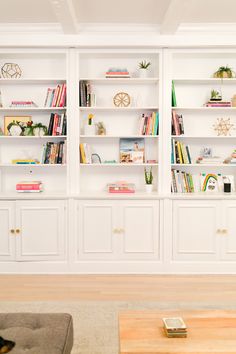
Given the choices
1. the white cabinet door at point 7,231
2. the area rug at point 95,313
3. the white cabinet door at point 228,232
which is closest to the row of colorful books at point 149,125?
the white cabinet door at point 228,232

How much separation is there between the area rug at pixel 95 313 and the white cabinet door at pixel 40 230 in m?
0.93

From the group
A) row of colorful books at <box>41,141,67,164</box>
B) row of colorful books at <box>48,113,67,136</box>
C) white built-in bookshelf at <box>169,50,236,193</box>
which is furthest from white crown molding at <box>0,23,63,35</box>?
white built-in bookshelf at <box>169,50,236,193</box>

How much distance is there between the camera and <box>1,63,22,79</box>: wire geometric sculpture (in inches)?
184

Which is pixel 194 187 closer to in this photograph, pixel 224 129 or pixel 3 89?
pixel 224 129

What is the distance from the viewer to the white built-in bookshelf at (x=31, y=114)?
4742 millimetres

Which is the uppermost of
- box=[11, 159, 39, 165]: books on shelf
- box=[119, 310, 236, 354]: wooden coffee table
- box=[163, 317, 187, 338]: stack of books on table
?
box=[11, 159, 39, 165]: books on shelf

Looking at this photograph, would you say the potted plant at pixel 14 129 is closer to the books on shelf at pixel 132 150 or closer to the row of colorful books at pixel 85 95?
the row of colorful books at pixel 85 95

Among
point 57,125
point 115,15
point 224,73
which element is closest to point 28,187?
point 57,125

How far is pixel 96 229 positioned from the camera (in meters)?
4.43

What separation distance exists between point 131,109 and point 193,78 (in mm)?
792

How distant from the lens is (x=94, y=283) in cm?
409

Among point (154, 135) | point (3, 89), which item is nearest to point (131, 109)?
point (154, 135)

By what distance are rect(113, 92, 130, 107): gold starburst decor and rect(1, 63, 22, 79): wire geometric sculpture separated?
3.77 feet

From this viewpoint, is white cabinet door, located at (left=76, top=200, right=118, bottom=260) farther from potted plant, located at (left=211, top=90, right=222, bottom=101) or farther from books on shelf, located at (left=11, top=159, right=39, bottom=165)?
potted plant, located at (left=211, top=90, right=222, bottom=101)
